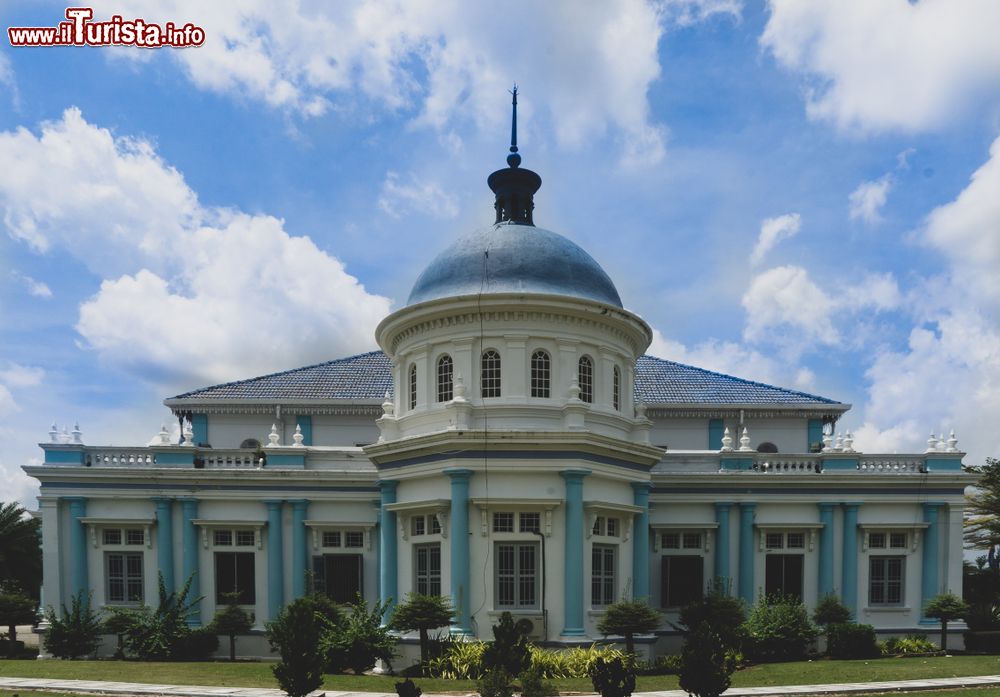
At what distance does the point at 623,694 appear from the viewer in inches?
474

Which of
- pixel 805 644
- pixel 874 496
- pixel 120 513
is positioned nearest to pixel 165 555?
pixel 120 513

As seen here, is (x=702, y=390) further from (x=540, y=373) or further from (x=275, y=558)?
(x=275, y=558)

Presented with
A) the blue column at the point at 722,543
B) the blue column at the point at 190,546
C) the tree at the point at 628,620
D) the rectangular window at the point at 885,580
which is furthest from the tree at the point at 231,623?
the rectangular window at the point at 885,580

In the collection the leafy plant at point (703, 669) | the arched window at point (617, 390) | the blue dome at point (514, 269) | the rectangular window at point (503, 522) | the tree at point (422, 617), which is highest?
the blue dome at point (514, 269)

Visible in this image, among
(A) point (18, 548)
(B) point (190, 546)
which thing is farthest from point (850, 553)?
(A) point (18, 548)

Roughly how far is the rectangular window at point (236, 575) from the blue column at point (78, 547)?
3980 mm

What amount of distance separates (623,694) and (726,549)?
14.9 m

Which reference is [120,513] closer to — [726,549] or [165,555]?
[165,555]

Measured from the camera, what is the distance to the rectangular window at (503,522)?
2059 cm

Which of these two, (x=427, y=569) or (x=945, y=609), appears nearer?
(x=427, y=569)

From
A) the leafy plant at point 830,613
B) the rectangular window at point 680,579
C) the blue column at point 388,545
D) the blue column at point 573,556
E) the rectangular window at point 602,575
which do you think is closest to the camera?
the blue column at point 573,556

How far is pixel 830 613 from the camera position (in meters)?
24.0

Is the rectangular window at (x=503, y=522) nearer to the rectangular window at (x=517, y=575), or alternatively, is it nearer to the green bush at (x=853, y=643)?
the rectangular window at (x=517, y=575)

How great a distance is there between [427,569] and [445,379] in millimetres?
5311
